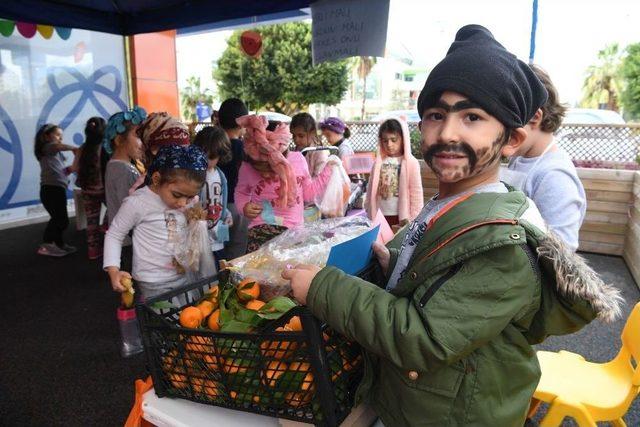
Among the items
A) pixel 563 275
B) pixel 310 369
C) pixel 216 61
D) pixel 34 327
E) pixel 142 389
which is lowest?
pixel 34 327

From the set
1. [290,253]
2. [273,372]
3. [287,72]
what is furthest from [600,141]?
[287,72]

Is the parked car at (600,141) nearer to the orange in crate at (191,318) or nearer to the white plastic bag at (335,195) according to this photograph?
the white plastic bag at (335,195)

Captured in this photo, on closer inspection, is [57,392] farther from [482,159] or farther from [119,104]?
[119,104]

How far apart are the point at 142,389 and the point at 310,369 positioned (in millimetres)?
502

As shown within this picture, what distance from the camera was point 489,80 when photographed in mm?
854

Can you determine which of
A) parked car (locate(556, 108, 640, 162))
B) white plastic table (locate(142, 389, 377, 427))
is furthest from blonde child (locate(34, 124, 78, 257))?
parked car (locate(556, 108, 640, 162))

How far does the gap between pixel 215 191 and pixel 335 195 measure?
109 centimetres

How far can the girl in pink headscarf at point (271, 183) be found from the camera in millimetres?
2383

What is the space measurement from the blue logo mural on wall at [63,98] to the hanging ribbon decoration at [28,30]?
48 cm

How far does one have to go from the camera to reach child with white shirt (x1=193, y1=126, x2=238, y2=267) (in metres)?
3.04

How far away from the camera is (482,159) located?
0.91 m

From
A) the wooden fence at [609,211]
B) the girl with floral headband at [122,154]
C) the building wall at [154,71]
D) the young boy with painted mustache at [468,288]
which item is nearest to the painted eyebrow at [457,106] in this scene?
the young boy with painted mustache at [468,288]

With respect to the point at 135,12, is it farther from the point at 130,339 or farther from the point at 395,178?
the point at 130,339

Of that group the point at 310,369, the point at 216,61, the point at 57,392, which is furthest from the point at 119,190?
the point at 216,61
